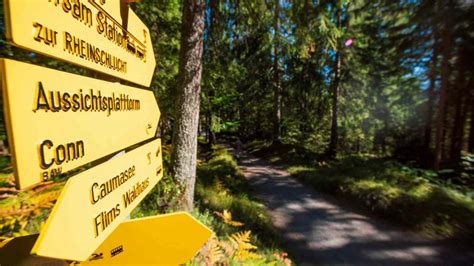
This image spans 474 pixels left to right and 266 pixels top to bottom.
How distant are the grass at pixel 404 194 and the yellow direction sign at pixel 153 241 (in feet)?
24.3

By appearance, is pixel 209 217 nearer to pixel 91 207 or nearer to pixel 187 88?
pixel 187 88

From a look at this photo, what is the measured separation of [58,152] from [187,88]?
355cm

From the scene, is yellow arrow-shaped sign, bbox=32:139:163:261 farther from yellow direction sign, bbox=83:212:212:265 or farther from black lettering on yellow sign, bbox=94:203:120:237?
yellow direction sign, bbox=83:212:212:265

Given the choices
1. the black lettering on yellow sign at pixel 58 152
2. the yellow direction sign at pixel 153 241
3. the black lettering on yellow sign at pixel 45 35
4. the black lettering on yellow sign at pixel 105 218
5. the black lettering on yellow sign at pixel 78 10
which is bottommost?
the yellow direction sign at pixel 153 241

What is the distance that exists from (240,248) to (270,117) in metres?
24.4

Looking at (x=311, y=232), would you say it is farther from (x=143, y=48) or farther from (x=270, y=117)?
(x=270, y=117)

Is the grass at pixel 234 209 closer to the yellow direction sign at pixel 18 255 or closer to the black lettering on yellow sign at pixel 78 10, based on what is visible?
the yellow direction sign at pixel 18 255

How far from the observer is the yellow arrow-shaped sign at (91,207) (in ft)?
3.10

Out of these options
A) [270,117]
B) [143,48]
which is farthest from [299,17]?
[270,117]

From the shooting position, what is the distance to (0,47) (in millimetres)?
3908

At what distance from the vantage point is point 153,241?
1.61 metres

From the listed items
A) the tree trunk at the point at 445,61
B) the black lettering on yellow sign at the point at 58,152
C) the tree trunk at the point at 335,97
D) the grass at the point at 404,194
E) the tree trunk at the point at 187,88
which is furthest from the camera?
the tree trunk at the point at 335,97

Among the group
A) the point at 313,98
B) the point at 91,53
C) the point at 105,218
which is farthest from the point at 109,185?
the point at 313,98

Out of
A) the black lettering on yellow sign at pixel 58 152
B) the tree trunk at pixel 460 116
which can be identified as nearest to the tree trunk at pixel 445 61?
the tree trunk at pixel 460 116
